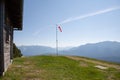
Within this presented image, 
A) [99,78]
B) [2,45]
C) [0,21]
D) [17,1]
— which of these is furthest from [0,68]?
[99,78]

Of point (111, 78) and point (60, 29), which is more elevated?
point (60, 29)

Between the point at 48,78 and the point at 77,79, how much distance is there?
2.10 m

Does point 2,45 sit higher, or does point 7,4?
point 7,4

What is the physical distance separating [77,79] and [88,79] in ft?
2.96

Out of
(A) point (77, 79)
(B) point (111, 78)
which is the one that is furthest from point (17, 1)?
(B) point (111, 78)

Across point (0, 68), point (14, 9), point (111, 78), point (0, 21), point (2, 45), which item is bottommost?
point (111, 78)

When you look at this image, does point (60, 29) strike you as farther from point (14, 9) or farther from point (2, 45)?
point (2, 45)

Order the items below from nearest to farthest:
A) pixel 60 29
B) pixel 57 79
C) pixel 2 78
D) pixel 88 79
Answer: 1. pixel 2 78
2. pixel 57 79
3. pixel 88 79
4. pixel 60 29

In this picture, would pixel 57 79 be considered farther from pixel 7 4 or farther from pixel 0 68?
pixel 7 4

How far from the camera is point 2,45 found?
412 inches

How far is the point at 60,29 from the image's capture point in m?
31.2

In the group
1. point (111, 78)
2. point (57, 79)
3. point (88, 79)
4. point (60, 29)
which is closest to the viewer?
point (57, 79)

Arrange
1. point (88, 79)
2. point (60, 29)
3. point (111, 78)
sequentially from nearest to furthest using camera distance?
point (88, 79), point (111, 78), point (60, 29)

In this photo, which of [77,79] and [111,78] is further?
[111,78]
